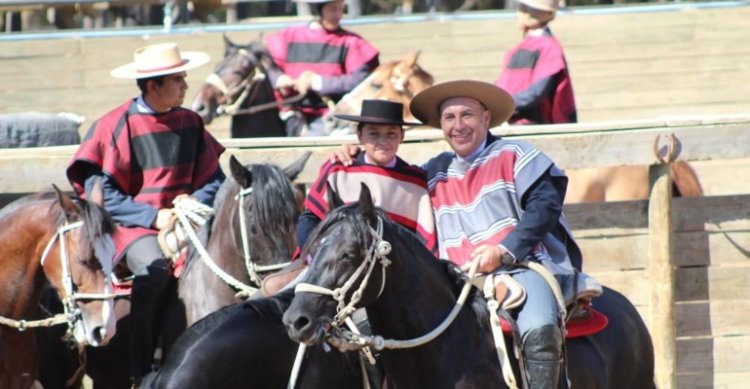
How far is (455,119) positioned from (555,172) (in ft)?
1.64

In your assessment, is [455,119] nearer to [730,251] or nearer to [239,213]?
[239,213]

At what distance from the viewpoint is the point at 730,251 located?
866cm

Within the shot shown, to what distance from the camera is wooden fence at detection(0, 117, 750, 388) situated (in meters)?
8.55

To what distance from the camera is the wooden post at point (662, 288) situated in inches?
329

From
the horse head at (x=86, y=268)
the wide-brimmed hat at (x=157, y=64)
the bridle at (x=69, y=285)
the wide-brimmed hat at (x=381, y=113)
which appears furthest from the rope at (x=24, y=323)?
the wide-brimmed hat at (x=381, y=113)

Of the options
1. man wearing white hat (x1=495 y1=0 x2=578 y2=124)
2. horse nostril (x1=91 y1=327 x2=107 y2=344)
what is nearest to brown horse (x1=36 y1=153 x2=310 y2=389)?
horse nostril (x1=91 y1=327 x2=107 y2=344)

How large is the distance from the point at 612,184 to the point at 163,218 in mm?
3810

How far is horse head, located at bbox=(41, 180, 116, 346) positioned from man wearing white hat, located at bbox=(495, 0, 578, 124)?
13.5ft

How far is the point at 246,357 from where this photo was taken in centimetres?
621

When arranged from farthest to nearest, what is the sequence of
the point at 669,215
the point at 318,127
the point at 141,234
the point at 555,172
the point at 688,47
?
the point at 688,47
the point at 318,127
the point at 669,215
the point at 141,234
the point at 555,172

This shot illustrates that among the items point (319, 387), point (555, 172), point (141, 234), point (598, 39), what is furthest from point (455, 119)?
point (598, 39)

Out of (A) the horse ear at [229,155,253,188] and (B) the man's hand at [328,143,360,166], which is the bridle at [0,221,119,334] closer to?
(A) the horse ear at [229,155,253,188]

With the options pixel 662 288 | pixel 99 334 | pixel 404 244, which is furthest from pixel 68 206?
pixel 662 288

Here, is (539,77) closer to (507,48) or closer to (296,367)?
(507,48)
